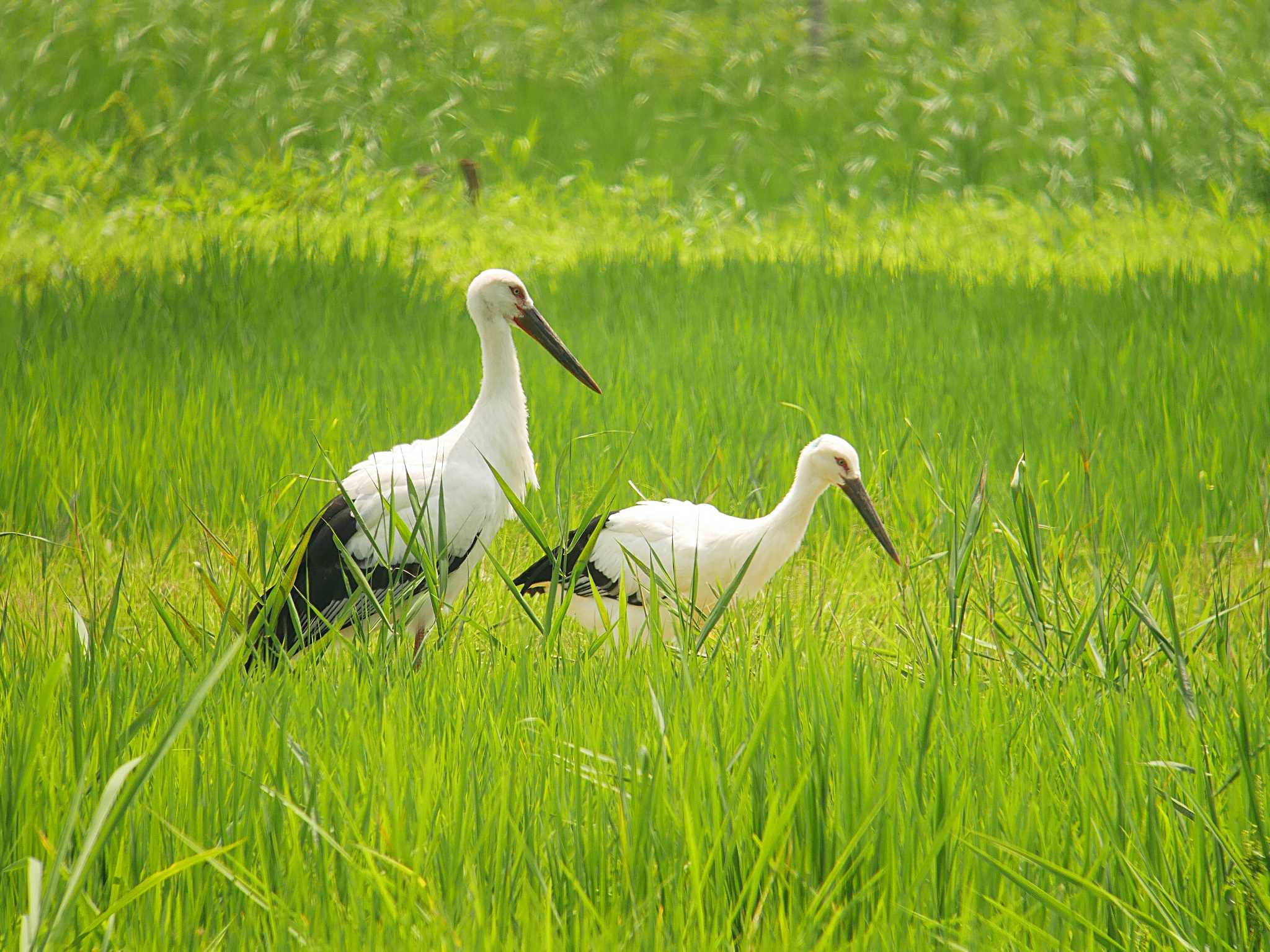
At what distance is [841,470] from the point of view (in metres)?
3.79

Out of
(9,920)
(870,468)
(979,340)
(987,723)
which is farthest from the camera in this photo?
(979,340)

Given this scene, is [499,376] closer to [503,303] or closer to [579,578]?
[503,303]

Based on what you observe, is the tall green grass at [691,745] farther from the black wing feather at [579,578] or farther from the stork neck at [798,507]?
the stork neck at [798,507]

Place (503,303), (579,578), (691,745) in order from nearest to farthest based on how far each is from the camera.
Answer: (691,745) → (579,578) → (503,303)

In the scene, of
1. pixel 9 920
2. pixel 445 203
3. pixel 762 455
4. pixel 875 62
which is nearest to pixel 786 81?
pixel 875 62

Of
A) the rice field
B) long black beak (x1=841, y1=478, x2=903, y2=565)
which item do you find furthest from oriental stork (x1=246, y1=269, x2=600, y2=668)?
long black beak (x1=841, y1=478, x2=903, y2=565)

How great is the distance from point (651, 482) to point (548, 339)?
2.69 ft

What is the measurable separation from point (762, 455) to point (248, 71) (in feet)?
35.8

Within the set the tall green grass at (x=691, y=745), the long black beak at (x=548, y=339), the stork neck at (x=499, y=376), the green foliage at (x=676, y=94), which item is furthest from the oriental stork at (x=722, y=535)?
the green foliage at (x=676, y=94)

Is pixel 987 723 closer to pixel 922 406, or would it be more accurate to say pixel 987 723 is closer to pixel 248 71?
pixel 922 406

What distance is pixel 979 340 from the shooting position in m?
6.18

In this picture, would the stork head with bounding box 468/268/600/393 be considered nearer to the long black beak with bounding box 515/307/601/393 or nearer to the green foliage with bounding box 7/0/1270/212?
the long black beak with bounding box 515/307/601/393

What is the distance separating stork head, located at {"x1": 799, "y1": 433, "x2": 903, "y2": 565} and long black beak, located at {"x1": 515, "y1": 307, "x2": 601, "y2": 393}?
2.86 ft

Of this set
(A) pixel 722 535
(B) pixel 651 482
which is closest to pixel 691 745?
(A) pixel 722 535
